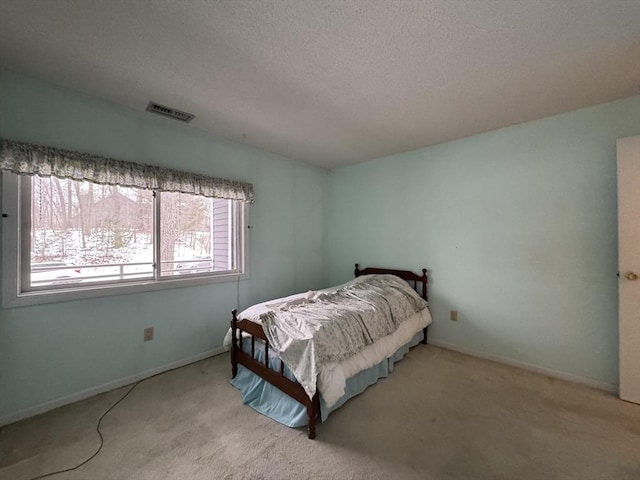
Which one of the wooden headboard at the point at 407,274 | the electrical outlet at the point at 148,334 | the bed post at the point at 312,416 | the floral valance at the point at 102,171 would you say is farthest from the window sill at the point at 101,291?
the wooden headboard at the point at 407,274

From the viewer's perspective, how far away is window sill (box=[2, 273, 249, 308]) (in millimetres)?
1844

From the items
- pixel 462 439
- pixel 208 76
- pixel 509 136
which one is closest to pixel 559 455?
pixel 462 439

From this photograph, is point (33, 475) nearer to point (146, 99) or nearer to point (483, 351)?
point (146, 99)

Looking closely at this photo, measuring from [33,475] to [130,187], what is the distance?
78.5 inches

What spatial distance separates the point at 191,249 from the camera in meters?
2.85

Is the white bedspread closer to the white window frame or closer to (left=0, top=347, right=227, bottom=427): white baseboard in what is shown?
(left=0, top=347, right=227, bottom=427): white baseboard

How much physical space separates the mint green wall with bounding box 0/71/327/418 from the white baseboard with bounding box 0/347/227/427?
29mm

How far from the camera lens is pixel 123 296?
2.29m

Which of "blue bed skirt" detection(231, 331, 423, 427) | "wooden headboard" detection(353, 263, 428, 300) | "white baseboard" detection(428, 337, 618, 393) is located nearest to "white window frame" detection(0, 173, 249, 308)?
"blue bed skirt" detection(231, 331, 423, 427)

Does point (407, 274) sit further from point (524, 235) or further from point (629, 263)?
point (629, 263)

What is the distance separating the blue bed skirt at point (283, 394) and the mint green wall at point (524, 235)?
4.12 feet

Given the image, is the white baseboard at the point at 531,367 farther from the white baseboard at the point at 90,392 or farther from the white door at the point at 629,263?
the white baseboard at the point at 90,392

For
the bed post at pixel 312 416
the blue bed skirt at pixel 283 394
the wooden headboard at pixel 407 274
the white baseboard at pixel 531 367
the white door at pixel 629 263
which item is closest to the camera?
the bed post at pixel 312 416

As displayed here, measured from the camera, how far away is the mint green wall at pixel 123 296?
72.6 inches
